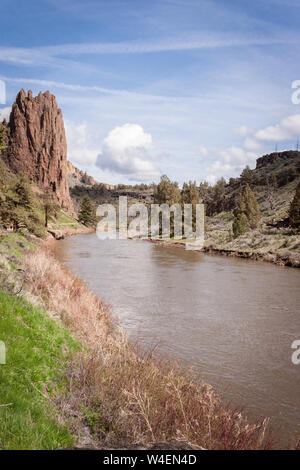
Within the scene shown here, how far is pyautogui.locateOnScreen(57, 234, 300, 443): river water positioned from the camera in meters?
10.5

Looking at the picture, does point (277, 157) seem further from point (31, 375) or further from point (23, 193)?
point (31, 375)

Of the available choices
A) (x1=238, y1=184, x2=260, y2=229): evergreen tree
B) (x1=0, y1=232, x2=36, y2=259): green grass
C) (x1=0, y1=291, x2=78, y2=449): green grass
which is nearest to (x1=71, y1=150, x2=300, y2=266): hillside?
(x1=238, y1=184, x2=260, y2=229): evergreen tree

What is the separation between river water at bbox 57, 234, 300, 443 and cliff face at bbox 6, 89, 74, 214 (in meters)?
108

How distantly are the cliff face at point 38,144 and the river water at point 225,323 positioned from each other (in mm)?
107903

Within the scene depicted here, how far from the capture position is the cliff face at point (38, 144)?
431ft

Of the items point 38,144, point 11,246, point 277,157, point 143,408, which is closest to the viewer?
point 143,408

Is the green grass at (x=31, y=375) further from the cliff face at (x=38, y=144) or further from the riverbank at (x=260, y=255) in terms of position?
the cliff face at (x=38, y=144)

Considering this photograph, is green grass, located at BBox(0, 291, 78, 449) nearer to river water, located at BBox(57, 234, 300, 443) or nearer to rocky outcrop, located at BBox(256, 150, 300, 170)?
river water, located at BBox(57, 234, 300, 443)

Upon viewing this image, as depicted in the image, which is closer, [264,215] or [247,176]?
[264,215]

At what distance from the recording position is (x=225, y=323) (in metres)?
17.4

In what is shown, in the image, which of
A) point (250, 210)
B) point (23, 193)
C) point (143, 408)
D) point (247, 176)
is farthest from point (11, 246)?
point (247, 176)

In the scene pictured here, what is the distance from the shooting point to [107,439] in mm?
6078

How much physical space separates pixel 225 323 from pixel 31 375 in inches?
486
